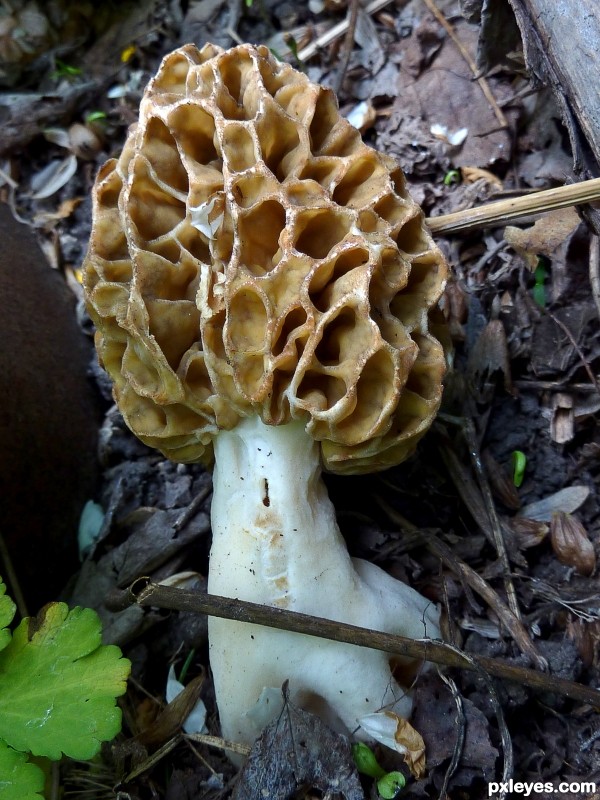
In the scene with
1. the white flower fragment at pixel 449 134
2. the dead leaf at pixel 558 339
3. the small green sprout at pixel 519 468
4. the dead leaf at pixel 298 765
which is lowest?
the dead leaf at pixel 298 765

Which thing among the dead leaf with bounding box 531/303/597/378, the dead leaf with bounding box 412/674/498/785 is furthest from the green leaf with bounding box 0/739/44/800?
the dead leaf with bounding box 531/303/597/378

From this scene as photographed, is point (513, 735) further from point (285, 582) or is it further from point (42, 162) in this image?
point (42, 162)

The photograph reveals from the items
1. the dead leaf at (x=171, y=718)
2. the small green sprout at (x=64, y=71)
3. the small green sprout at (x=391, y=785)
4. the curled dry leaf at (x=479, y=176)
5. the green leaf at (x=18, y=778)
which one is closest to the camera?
the green leaf at (x=18, y=778)

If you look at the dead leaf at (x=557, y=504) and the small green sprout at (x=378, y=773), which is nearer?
the small green sprout at (x=378, y=773)

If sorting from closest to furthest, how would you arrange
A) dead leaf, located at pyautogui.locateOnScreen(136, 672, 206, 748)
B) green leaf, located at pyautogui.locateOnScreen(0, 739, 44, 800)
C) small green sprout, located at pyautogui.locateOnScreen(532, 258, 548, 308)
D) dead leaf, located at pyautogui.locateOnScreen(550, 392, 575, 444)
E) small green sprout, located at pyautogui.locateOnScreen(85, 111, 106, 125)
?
green leaf, located at pyautogui.locateOnScreen(0, 739, 44, 800)
dead leaf, located at pyautogui.locateOnScreen(136, 672, 206, 748)
dead leaf, located at pyautogui.locateOnScreen(550, 392, 575, 444)
small green sprout, located at pyautogui.locateOnScreen(532, 258, 548, 308)
small green sprout, located at pyautogui.locateOnScreen(85, 111, 106, 125)

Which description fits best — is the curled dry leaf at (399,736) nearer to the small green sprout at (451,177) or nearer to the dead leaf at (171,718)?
the dead leaf at (171,718)

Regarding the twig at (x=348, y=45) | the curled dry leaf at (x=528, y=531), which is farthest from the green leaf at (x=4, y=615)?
the twig at (x=348, y=45)

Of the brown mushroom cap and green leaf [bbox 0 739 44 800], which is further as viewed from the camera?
the brown mushroom cap

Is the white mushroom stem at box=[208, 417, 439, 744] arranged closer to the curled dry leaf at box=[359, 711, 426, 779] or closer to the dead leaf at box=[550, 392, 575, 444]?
the curled dry leaf at box=[359, 711, 426, 779]
